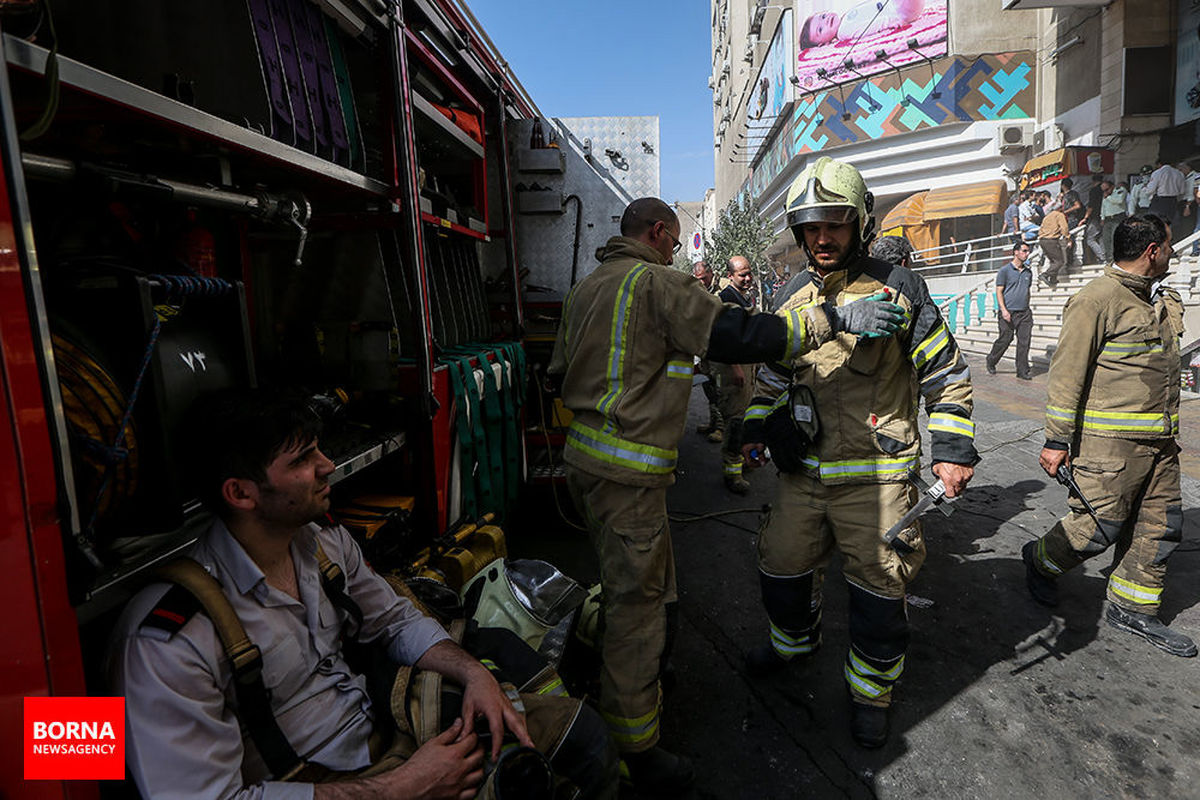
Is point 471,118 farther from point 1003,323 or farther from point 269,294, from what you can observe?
point 1003,323

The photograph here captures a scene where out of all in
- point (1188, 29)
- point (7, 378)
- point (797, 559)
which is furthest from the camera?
point (1188, 29)

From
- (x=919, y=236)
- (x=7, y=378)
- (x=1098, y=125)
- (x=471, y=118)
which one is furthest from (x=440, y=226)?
(x=919, y=236)

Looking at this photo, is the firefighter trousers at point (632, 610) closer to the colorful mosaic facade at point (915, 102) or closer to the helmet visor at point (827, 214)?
the helmet visor at point (827, 214)

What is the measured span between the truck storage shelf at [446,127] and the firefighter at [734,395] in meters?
2.18

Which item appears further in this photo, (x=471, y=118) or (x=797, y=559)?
(x=471, y=118)

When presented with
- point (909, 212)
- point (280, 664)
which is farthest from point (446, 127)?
point (909, 212)

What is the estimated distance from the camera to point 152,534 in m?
1.51

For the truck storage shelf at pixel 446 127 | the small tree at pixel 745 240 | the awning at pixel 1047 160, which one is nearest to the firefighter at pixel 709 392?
the truck storage shelf at pixel 446 127

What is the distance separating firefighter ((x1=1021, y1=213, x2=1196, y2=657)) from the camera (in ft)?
9.30

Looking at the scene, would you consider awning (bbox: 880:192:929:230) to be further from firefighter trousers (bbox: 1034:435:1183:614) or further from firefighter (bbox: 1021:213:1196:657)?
firefighter trousers (bbox: 1034:435:1183:614)

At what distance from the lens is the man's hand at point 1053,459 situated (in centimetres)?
296

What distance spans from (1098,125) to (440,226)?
2066cm

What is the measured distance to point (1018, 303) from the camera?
913 cm

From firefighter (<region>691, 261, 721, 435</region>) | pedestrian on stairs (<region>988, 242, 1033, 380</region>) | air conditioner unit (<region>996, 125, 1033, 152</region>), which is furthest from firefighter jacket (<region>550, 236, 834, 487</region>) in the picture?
air conditioner unit (<region>996, 125, 1033, 152</region>)
